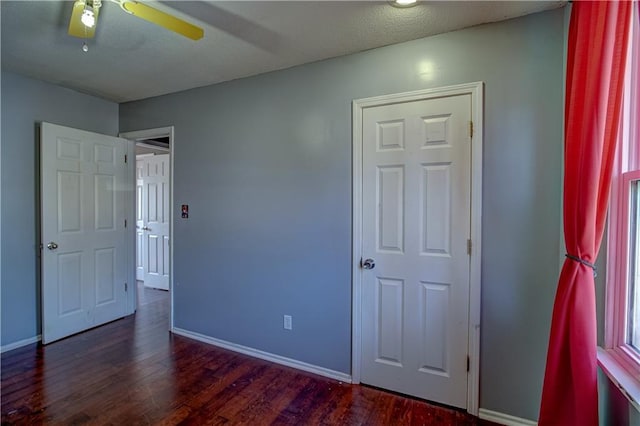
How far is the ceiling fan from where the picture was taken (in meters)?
1.47

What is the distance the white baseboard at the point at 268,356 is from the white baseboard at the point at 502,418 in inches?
35.5

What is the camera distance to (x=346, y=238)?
2.39 m

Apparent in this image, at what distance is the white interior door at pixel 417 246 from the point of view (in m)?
2.05

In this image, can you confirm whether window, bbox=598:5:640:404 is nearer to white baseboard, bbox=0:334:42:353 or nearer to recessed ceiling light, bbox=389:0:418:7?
recessed ceiling light, bbox=389:0:418:7

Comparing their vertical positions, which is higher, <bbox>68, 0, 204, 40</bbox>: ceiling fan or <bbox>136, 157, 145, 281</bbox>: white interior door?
<bbox>68, 0, 204, 40</bbox>: ceiling fan

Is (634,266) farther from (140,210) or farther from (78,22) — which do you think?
(140,210)

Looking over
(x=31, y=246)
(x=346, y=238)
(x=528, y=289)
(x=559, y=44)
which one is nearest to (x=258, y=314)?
(x=346, y=238)

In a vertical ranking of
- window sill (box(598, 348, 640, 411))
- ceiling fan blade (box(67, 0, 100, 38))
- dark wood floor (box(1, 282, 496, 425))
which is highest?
ceiling fan blade (box(67, 0, 100, 38))

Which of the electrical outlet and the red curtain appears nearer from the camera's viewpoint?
the red curtain

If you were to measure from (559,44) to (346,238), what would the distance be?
1.74m

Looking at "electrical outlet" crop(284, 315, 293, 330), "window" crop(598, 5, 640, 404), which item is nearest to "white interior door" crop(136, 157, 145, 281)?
"electrical outlet" crop(284, 315, 293, 330)

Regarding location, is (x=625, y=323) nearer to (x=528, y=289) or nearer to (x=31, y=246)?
(x=528, y=289)

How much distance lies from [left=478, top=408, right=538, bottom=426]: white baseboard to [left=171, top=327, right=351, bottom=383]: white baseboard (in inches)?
35.5

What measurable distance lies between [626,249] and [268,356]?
249cm
